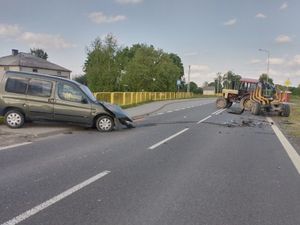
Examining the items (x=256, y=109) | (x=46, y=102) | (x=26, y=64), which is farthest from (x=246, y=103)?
(x=26, y=64)

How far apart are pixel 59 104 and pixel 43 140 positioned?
225cm

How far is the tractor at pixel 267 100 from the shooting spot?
88.2 ft

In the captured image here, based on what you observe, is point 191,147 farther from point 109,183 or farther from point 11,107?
point 11,107

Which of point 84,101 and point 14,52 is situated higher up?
point 14,52

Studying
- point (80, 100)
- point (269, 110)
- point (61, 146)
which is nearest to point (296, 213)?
point (61, 146)

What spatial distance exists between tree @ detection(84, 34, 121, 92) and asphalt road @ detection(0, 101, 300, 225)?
53272 millimetres

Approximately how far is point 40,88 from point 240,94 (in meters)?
23.1

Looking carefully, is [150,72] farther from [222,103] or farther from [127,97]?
[127,97]

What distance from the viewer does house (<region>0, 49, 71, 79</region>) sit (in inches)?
2805

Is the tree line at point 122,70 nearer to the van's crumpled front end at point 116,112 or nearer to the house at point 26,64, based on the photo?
the house at point 26,64

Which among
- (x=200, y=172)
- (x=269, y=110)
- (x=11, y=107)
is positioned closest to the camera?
(x=200, y=172)

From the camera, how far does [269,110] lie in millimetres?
27891

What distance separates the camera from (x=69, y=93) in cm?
1290

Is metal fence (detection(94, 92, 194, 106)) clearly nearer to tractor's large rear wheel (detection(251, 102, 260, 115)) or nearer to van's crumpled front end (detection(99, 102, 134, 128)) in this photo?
van's crumpled front end (detection(99, 102, 134, 128))
